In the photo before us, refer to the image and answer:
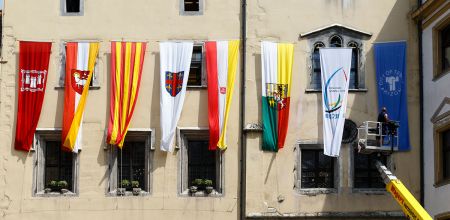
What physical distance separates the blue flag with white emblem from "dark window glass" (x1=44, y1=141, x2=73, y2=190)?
1087 cm

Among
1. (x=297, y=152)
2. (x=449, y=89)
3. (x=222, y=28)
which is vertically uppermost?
(x=222, y=28)

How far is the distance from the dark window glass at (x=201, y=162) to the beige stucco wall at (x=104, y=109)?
597mm

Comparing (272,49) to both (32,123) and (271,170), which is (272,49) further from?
(32,123)

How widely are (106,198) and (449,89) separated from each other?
38.9ft

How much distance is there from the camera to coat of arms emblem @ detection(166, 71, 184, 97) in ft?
104

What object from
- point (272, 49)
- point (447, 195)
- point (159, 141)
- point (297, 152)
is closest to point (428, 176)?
point (447, 195)

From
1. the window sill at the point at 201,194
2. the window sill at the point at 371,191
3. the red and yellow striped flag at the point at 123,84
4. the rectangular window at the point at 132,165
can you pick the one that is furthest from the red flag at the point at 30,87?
the window sill at the point at 371,191

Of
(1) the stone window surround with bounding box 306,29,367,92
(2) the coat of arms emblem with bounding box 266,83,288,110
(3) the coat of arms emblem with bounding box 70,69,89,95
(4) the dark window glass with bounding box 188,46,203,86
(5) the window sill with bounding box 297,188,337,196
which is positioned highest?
(1) the stone window surround with bounding box 306,29,367,92

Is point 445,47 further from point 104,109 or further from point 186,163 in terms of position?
point 104,109

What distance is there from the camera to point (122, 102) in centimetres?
3177

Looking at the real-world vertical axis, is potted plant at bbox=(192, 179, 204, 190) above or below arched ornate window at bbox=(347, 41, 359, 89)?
below

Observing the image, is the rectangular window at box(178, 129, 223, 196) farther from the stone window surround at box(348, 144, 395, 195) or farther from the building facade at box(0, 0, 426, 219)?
the stone window surround at box(348, 144, 395, 195)

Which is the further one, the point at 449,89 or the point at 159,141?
the point at 159,141

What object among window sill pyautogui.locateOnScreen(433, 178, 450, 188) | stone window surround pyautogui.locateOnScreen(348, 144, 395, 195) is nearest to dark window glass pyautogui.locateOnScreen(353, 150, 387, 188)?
stone window surround pyautogui.locateOnScreen(348, 144, 395, 195)
